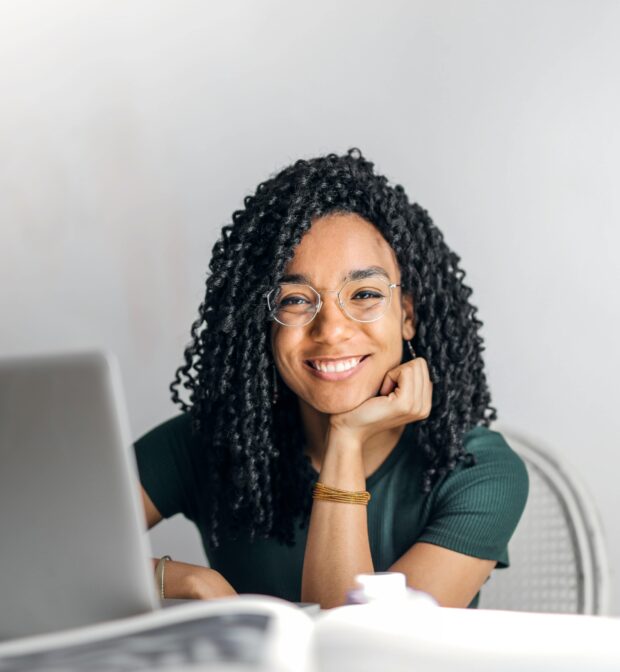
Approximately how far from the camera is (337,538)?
1419 mm

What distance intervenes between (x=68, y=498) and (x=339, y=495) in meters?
0.82

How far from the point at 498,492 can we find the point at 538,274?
81 centimetres

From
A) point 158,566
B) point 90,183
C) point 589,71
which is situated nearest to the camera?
point 158,566

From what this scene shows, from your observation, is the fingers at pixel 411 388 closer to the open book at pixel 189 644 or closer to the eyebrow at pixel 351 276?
the eyebrow at pixel 351 276

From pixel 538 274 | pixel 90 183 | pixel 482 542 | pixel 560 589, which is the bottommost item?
pixel 560 589

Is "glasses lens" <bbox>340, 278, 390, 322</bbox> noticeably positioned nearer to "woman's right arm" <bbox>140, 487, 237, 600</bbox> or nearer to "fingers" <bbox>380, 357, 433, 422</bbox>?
"fingers" <bbox>380, 357, 433, 422</bbox>

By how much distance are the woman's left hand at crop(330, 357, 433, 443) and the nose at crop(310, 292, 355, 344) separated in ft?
0.37

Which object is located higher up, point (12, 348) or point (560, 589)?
point (12, 348)

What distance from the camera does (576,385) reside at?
86.8 inches

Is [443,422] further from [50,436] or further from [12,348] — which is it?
[12,348]

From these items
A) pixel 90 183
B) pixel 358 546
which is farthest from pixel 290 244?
pixel 90 183

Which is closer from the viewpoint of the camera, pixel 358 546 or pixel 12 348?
pixel 358 546

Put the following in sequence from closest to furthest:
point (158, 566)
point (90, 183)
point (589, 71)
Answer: point (158, 566), point (589, 71), point (90, 183)

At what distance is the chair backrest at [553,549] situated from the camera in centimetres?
166
